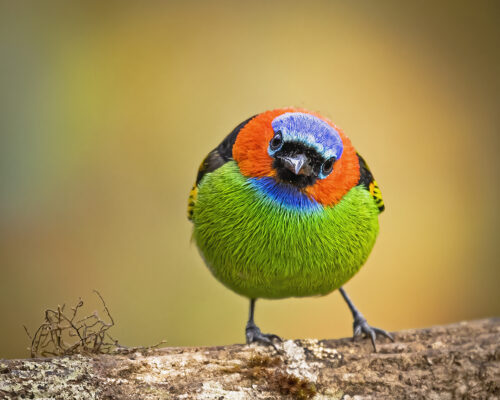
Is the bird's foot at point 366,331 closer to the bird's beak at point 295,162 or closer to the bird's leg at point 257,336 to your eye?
the bird's leg at point 257,336

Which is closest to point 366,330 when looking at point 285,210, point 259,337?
point 259,337

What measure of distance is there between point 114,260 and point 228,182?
136 inches

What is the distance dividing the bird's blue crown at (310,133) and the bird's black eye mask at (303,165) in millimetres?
38

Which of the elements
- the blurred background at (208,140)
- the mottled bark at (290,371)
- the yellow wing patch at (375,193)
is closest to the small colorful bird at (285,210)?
the yellow wing patch at (375,193)

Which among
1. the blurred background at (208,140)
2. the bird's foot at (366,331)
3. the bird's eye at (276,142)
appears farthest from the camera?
the blurred background at (208,140)

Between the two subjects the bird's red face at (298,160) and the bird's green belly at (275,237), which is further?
the bird's green belly at (275,237)

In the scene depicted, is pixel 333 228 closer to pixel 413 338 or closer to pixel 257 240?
pixel 257 240

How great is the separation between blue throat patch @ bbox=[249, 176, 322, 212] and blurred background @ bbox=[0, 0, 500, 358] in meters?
3.12

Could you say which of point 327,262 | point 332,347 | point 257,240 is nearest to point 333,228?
point 327,262

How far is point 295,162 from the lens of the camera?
389 centimetres

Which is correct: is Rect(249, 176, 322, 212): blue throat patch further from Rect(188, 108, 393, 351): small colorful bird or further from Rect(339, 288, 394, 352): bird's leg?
Rect(339, 288, 394, 352): bird's leg

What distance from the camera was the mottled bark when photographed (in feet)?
11.0

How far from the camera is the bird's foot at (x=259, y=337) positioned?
4.33 m

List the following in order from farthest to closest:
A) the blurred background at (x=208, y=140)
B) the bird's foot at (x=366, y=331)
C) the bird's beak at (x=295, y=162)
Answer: the blurred background at (x=208, y=140) → the bird's foot at (x=366, y=331) → the bird's beak at (x=295, y=162)
